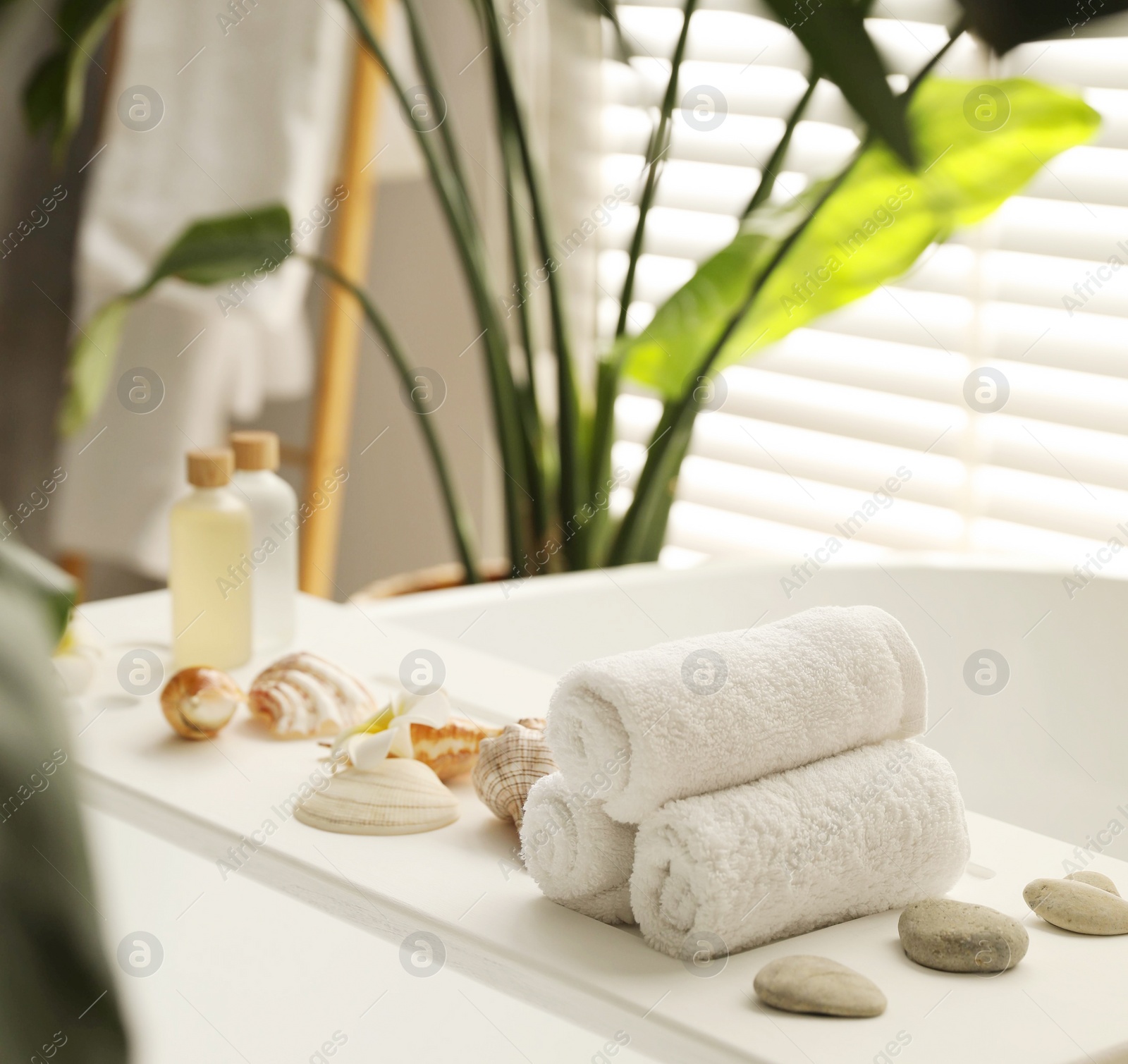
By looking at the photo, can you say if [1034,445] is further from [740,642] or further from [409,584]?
[740,642]

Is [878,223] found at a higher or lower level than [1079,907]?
higher

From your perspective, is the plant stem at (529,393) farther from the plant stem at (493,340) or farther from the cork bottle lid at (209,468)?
the cork bottle lid at (209,468)

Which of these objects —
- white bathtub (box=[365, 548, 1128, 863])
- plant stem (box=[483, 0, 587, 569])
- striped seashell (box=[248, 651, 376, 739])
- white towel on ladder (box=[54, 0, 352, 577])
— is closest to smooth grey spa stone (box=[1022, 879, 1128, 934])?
striped seashell (box=[248, 651, 376, 739])

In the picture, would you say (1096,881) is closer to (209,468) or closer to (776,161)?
(209,468)

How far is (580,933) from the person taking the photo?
21.0 inches

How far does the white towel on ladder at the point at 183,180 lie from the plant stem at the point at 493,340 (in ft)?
1.13

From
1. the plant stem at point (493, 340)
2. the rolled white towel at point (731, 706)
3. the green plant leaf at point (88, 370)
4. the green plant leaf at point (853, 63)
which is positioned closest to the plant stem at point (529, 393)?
the plant stem at point (493, 340)

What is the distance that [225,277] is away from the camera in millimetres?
1219

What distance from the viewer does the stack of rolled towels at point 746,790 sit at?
49cm

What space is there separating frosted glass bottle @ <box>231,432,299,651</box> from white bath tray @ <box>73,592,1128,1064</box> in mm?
128

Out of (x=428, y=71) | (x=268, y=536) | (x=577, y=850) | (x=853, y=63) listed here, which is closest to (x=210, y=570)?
(x=268, y=536)

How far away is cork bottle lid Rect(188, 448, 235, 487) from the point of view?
2.77ft

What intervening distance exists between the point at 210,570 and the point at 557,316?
1.98 feet

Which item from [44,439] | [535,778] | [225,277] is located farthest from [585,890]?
[44,439]
